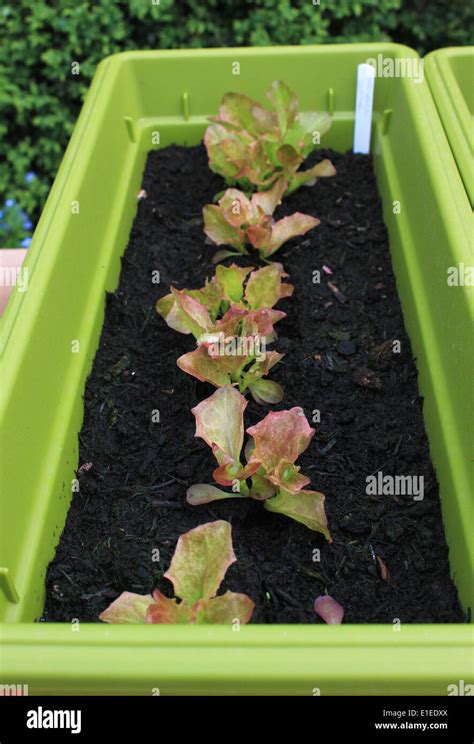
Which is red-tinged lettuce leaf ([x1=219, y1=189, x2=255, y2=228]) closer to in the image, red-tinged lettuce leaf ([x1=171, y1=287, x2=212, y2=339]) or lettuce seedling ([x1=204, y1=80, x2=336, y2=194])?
lettuce seedling ([x1=204, y1=80, x2=336, y2=194])

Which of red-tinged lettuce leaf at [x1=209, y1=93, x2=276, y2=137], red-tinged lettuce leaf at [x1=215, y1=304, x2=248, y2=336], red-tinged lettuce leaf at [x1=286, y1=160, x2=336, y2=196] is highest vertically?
red-tinged lettuce leaf at [x1=209, y1=93, x2=276, y2=137]

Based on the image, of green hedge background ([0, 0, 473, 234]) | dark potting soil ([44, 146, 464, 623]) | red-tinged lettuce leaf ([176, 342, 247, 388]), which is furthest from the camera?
green hedge background ([0, 0, 473, 234])

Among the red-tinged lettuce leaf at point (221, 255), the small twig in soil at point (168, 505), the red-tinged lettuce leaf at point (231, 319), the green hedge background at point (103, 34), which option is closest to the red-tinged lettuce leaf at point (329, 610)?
the small twig in soil at point (168, 505)

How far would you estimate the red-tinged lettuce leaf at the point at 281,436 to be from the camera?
1057mm

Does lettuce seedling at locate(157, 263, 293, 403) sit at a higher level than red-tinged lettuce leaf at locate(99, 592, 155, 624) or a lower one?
higher

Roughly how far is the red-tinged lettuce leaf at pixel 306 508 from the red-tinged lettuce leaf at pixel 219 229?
2.04 feet

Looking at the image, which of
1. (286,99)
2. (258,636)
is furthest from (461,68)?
(258,636)

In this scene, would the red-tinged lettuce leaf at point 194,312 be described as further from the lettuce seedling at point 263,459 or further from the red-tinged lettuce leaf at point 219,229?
the red-tinged lettuce leaf at point 219,229

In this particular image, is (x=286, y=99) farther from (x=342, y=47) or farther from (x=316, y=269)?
(x=316, y=269)

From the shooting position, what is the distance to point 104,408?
4.08 feet

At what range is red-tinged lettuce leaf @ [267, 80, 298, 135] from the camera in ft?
5.18

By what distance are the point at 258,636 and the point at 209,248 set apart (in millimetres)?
1006

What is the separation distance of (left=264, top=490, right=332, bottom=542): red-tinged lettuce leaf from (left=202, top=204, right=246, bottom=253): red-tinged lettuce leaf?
2.04ft

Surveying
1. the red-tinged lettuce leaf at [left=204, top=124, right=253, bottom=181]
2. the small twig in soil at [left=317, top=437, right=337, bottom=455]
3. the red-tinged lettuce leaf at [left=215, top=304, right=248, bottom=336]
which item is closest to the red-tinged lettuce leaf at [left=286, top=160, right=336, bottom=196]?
the red-tinged lettuce leaf at [left=204, top=124, right=253, bottom=181]
